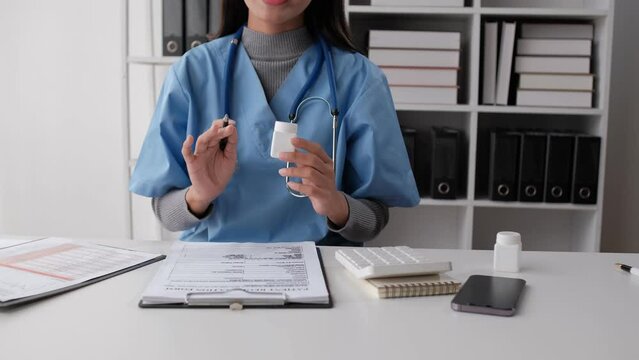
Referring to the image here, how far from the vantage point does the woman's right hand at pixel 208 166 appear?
3.47ft

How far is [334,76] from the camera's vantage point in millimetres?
1363

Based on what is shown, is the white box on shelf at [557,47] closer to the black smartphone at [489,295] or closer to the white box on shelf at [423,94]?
the white box on shelf at [423,94]

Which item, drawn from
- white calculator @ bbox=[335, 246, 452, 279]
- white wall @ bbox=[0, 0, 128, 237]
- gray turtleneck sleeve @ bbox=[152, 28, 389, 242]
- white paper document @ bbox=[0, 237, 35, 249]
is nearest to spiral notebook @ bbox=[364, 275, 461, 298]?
white calculator @ bbox=[335, 246, 452, 279]

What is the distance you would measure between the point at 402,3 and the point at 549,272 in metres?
1.41

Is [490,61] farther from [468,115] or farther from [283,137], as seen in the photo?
[283,137]

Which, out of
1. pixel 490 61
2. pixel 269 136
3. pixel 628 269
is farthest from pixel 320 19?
pixel 490 61

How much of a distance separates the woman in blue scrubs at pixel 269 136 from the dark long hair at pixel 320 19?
0.05 m

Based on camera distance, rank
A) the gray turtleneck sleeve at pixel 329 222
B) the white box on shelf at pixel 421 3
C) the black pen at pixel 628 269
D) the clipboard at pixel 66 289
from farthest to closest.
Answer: the white box on shelf at pixel 421 3 < the gray turtleneck sleeve at pixel 329 222 < the black pen at pixel 628 269 < the clipboard at pixel 66 289

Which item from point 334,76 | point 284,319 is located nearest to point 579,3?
point 334,76

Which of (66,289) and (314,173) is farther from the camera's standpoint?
(314,173)

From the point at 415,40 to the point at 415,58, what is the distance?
0.06 metres

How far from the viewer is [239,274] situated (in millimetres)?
901

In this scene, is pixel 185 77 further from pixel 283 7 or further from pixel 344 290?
pixel 344 290

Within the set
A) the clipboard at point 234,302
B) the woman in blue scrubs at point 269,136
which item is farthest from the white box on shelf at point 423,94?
the clipboard at point 234,302
